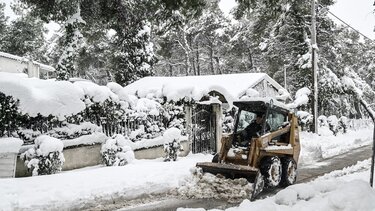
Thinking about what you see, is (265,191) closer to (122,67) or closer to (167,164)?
(167,164)

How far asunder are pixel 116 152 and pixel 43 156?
8.71 ft

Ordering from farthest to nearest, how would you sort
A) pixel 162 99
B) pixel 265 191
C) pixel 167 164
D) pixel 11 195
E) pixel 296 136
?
pixel 162 99, pixel 167 164, pixel 296 136, pixel 265 191, pixel 11 195

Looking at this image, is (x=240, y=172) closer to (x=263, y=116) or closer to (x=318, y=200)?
(x=263, y=116)

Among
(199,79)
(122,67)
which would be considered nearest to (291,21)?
(199,79)

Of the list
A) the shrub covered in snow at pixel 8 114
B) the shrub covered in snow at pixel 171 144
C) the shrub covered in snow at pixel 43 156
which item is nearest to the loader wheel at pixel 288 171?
the shrub covered in snow at pixel 171 144

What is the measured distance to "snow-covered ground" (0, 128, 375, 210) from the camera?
5.75m

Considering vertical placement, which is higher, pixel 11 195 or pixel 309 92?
pixel 309 92

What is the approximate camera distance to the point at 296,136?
10828 millimetres

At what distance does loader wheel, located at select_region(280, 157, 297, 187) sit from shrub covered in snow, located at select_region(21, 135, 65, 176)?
21.2ft

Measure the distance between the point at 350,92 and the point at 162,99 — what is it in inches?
653

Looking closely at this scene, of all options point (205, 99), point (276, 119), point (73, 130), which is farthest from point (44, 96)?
point (205, 99)

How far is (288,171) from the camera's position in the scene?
33.2 ft

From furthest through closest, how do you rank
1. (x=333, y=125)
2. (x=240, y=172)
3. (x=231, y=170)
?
(x=333, y=125) < (x=231, y=170) < (x=240, y=172)

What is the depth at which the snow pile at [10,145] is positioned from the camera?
390 inches
